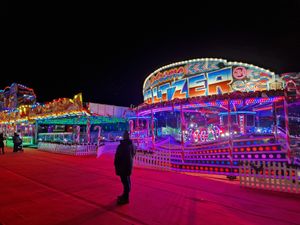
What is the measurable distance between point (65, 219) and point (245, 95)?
767 centimetres

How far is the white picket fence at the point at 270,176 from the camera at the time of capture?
5954mm

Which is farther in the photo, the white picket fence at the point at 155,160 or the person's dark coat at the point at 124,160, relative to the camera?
the white picket fence at the point at 155,160

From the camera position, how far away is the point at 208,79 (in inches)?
520

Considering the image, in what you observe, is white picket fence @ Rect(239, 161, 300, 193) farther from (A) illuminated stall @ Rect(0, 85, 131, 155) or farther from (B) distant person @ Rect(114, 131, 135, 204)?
(A) illuminated stall @ Rect(0, 85, 131, 155)

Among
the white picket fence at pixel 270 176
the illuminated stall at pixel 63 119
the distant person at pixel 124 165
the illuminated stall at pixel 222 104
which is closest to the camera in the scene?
the distant person at pixel 124 165

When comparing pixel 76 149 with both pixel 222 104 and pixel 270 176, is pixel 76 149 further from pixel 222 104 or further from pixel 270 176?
pixel 270 176

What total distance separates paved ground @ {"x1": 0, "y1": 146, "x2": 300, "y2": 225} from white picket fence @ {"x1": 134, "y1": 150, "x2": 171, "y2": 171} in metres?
2.24

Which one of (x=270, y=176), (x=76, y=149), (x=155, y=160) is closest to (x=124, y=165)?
(x=270, y=176)

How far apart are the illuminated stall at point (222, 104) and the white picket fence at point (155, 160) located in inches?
15.6

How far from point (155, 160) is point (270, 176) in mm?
4903

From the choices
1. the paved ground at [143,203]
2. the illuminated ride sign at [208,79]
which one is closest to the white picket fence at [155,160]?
the paved ground at [143,203]

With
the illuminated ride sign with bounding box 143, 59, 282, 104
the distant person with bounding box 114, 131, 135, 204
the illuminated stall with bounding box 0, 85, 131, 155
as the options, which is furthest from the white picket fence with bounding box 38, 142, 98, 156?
the distant person with bounding box 114, 131, 135, 204

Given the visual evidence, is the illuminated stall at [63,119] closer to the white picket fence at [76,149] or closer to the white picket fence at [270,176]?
the white picket fence at [76,149]

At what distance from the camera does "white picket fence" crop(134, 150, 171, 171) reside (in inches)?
384
